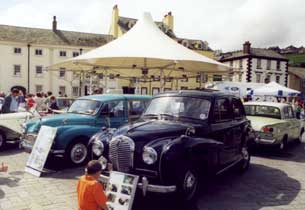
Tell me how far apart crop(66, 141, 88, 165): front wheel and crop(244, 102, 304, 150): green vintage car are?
5427 millimetres

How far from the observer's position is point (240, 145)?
7.52 metres

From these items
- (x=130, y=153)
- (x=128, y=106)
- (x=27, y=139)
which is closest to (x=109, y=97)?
(x=128, y=106)

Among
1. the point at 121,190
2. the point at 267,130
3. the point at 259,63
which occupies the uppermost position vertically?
the point at 259,63

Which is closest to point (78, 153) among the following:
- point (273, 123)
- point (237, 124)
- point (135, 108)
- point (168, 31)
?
point (135, 108)

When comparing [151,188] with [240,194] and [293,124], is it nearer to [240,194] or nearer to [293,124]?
[240,194]

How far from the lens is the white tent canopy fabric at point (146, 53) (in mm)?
10609

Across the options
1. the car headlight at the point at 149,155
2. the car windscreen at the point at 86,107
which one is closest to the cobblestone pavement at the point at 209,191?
the car headlight at the point at 149,155

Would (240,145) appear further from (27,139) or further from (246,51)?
(246,51)

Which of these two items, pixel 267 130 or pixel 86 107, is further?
pixel 267 130

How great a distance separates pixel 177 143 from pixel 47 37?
1735 inches

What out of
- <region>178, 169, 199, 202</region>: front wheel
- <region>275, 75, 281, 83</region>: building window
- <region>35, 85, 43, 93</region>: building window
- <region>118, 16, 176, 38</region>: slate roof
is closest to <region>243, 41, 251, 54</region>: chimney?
<region>275, 75, 281, 83</region>: building window

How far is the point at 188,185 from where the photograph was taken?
17.7ft

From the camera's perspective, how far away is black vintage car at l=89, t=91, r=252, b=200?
Answer: 5.07 metres

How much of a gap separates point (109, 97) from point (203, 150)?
4.31 metres
